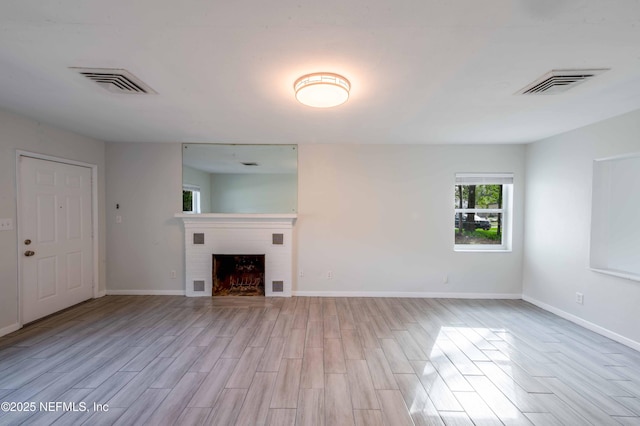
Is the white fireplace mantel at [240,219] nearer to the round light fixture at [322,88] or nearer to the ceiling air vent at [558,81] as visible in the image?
the round light fixture at [322,88]

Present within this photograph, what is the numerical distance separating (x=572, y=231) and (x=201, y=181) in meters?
5.35

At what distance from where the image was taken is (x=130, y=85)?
2.12 metres

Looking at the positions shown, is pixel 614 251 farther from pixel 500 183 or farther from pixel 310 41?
pixel 310 41

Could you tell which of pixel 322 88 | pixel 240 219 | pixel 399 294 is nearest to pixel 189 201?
pixel 240 219

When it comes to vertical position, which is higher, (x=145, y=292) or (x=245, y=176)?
(x=245, y=176)

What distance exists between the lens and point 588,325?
3051 mm

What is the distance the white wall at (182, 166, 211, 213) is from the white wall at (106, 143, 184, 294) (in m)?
0.10

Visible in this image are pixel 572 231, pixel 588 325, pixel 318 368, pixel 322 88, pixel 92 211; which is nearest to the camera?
pixel 322 88

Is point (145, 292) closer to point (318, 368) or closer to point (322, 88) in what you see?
point (318, 368)

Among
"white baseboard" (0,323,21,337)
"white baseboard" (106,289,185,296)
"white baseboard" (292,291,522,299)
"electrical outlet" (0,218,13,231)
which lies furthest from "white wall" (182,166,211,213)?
"white baseboard" (0,323,21,337)

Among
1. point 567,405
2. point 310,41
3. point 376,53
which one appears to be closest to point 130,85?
point 310,41

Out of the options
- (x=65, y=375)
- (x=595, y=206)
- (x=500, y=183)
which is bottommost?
(x=65, y=375)

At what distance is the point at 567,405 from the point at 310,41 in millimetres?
3104

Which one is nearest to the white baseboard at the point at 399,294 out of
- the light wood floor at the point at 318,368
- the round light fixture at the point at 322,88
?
the light wood floor at the point at 318,368
